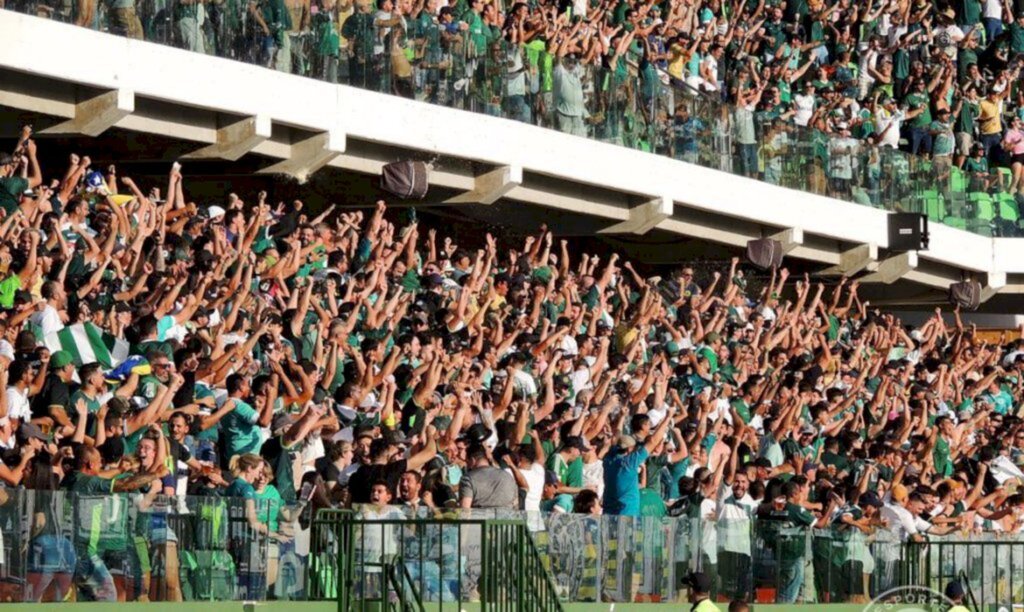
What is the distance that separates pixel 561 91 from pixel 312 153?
351 cm

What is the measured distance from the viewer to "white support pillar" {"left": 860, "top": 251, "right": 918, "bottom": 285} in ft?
101

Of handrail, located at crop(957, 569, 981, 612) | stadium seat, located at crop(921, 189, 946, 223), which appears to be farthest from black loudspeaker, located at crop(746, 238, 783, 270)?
handrail, located at crop(957, 569, 981, 612)

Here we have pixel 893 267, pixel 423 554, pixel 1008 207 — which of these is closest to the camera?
pixel 423 554

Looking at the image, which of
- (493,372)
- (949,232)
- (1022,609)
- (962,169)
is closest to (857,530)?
(1022,609)

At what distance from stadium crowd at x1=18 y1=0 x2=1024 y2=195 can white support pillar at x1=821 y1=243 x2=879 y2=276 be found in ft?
3.85

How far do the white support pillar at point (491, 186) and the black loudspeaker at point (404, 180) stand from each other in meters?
1.49

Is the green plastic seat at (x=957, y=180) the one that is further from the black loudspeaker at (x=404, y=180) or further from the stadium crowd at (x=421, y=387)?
the black loudspeaker at (x=404, y=180)

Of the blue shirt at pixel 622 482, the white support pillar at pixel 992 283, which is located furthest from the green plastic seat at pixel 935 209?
the blue shirt at pixel 622 482

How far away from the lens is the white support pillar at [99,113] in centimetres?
2042

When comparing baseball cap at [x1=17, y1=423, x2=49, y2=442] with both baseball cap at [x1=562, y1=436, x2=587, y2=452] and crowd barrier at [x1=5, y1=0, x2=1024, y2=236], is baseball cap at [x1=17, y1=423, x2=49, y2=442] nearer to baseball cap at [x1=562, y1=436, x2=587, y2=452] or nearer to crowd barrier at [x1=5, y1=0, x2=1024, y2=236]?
baseball cap at [x1=562, y1=436, x2=587, y2=452]

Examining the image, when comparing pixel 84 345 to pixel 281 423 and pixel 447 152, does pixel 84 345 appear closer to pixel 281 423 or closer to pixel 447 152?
pixel 281 423

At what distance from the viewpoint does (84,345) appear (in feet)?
55.4

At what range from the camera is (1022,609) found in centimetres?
2109

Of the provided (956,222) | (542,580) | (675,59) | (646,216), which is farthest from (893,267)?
(542,580)
